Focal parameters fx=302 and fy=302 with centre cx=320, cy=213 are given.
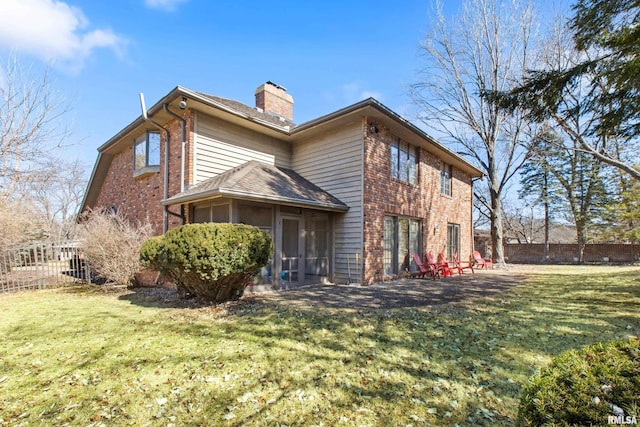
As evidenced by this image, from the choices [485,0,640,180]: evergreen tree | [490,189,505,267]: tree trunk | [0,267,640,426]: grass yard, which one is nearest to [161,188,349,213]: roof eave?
[0,267,640,426]: grass yard

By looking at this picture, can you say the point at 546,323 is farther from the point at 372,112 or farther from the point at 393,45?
the point at 393,45

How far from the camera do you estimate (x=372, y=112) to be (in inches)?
353

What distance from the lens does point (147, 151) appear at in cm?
1059

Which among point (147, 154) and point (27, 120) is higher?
point (27, 120)

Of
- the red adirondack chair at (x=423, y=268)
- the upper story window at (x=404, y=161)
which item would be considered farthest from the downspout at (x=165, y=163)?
the red adirondack chair at (x=423, y=268)

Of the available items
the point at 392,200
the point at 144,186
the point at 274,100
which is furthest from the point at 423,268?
the point at 144,186

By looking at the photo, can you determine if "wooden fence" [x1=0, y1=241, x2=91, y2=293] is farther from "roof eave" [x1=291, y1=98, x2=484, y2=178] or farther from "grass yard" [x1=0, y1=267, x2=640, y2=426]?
"roof eave" [x1=291, y1=98, x2=484, y2=178]

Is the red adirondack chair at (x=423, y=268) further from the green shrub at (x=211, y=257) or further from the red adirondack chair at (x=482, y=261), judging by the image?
the green shrub at (x=211, y=257)

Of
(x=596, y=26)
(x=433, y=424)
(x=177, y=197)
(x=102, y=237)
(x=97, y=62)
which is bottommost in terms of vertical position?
(x=433, y=424)

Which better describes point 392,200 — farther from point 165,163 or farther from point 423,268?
point 165,163

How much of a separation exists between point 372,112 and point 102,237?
853 cm

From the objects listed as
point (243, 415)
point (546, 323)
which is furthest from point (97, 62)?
point (546, 323)

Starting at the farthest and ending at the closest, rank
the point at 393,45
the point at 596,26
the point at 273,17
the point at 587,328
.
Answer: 1. the point at 393,45
2. the point at 273,17
3. the point at 596,26
4. the point at 587,328

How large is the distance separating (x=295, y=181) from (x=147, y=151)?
5.40m
